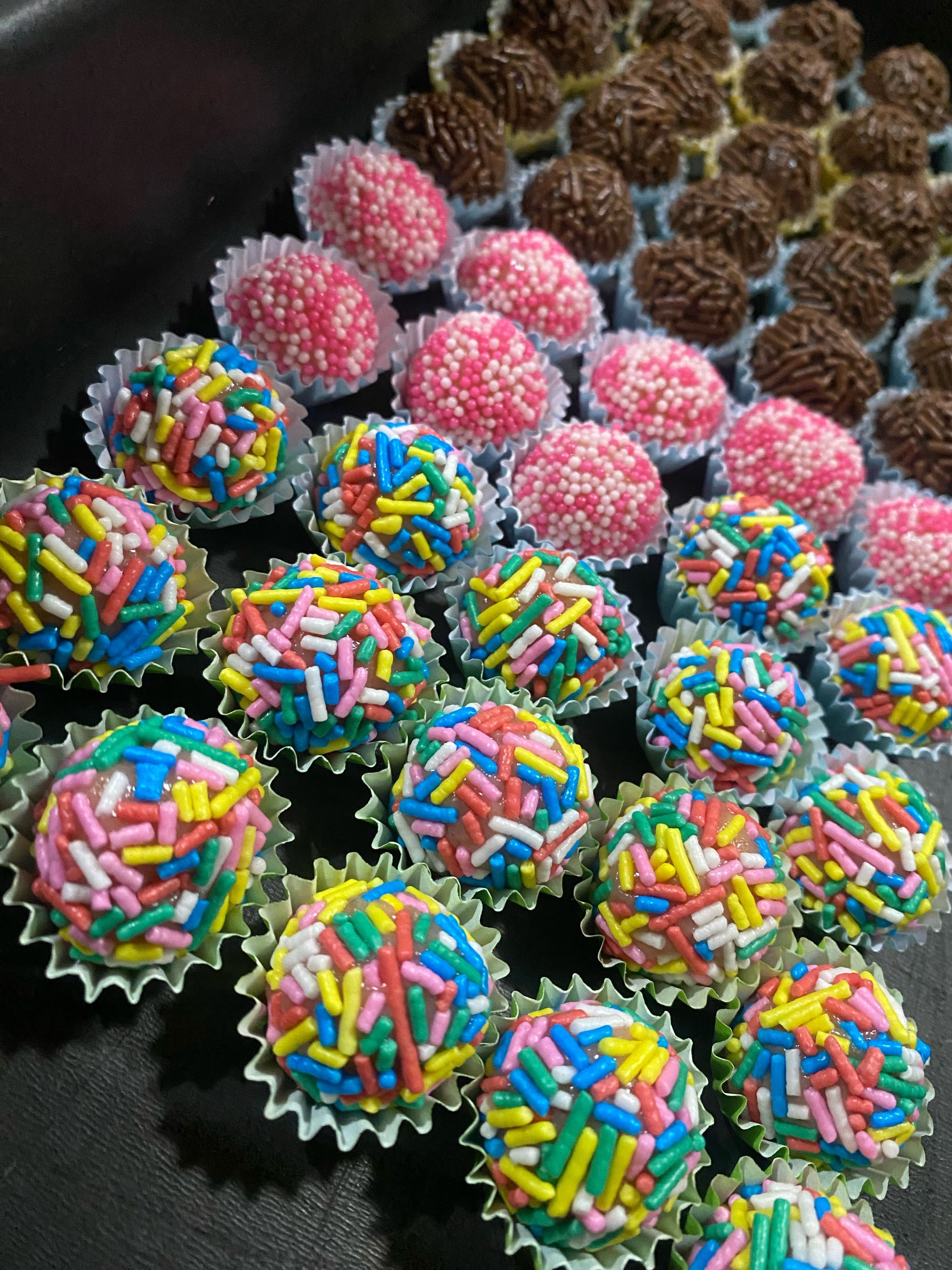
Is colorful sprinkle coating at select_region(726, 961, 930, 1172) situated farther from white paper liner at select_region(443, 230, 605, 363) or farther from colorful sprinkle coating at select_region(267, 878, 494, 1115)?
white paper liner at select_region(443, 230, 605, 363)

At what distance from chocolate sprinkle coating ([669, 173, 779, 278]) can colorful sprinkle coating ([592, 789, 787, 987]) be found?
4.90 feet

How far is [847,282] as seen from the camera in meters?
2.36

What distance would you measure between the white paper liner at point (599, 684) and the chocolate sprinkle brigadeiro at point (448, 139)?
1006mm

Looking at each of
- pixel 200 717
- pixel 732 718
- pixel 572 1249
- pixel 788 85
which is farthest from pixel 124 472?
pixel 788 85

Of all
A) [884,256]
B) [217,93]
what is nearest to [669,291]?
[884,256]

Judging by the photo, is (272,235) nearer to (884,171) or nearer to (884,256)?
(884,256)

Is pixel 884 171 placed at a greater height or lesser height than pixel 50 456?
lesser

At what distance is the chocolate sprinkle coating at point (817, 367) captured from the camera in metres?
2.22

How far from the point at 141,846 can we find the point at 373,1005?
1.09ft

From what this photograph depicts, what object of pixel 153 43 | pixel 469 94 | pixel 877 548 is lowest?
pixel 877 548

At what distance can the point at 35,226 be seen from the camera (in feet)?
4.97

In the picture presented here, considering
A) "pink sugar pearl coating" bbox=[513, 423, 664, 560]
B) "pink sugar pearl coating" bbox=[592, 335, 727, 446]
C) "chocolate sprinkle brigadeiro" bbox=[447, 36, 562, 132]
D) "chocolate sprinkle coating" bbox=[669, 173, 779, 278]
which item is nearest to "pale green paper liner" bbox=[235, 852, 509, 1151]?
"pink sugar pearl coating" bbox=[513, 423, 664, 560]

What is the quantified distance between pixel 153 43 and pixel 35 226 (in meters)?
0.40

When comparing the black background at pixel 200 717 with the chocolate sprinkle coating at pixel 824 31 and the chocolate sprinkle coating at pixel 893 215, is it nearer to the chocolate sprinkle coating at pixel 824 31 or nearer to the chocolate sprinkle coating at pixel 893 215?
the chocolate sprinkle coating at pixel 893 215
